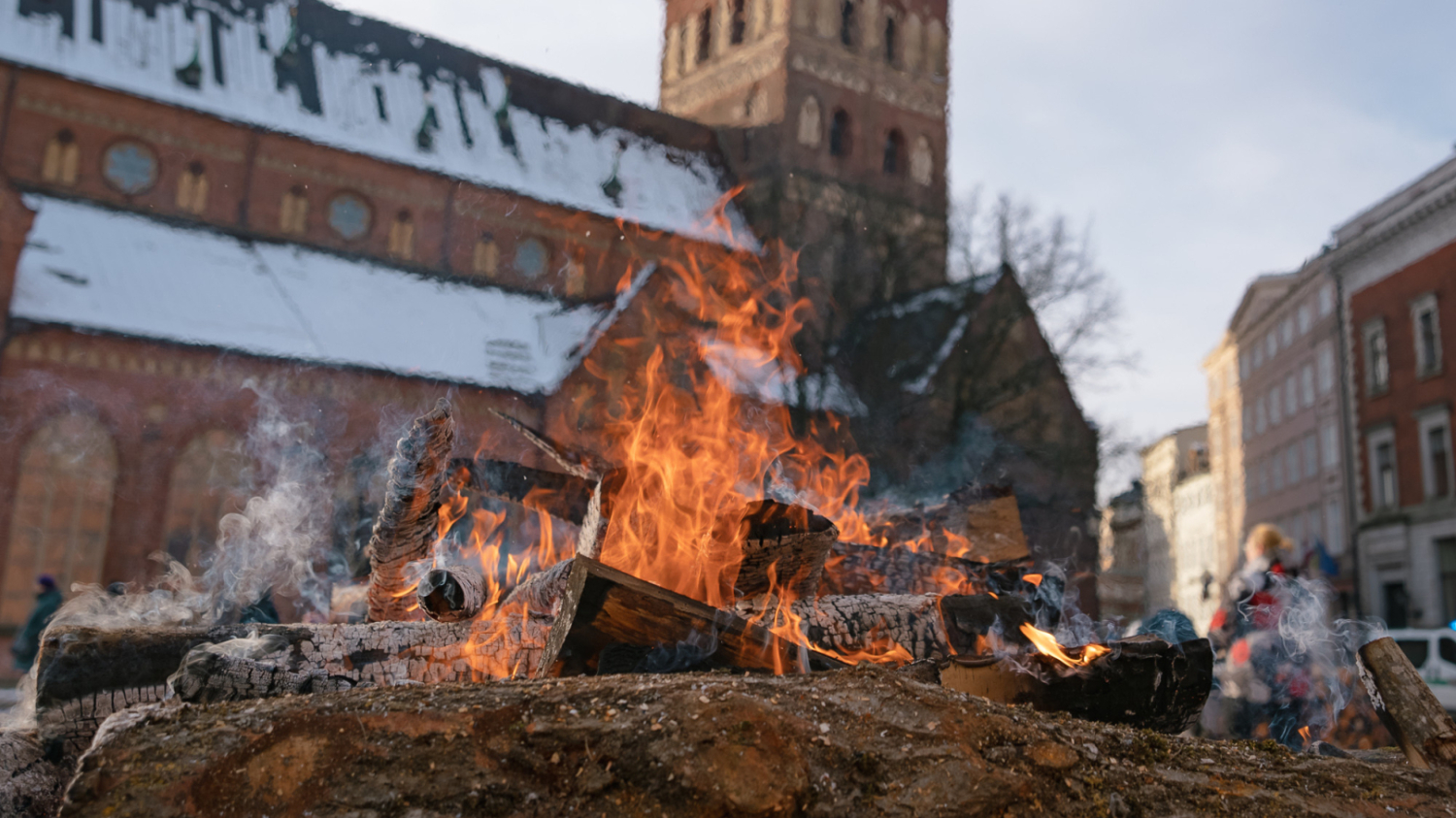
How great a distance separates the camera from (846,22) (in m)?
31.6

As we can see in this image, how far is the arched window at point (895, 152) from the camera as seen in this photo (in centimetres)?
3175

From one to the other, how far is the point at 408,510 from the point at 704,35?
30924mm

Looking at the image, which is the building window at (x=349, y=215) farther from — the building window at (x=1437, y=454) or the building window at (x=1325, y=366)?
the building window at (x=1325, y=366)

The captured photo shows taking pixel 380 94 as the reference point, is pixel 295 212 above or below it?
below

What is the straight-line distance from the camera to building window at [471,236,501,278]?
25.2 metres

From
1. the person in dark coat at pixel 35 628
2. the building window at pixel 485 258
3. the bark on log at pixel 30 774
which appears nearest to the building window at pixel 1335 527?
the building window at pixel 485 258

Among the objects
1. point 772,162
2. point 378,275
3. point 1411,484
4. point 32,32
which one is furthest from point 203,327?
point 1411,484

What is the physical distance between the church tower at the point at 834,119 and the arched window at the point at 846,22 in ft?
0.12

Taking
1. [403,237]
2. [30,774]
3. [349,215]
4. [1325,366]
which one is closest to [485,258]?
[403,237]

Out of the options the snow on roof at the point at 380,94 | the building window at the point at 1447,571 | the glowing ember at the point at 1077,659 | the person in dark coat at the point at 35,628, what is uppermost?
the snow on roof at the point at 380,94

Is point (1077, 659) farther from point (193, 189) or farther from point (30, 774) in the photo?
point (193, 189)

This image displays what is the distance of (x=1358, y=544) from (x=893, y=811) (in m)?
31.4

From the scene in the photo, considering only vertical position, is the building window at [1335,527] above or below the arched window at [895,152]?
below

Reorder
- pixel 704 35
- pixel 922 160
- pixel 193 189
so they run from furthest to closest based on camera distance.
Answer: pixel 704 35 < pixel 922 160 < pixel 193 189
